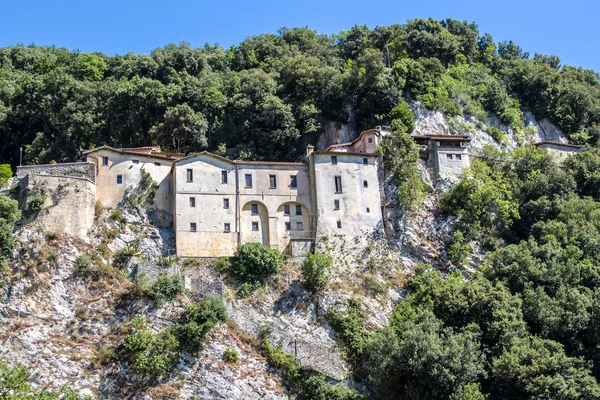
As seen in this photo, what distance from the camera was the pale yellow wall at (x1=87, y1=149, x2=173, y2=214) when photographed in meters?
54.1

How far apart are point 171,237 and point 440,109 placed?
2931 cm

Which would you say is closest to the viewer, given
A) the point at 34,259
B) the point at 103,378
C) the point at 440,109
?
the point at 103,378

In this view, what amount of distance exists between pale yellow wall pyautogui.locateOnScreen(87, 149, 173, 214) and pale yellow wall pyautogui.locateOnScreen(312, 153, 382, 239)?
36.6ft

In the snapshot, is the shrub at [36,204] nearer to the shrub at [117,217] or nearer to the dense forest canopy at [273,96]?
the shrub at [117,217]

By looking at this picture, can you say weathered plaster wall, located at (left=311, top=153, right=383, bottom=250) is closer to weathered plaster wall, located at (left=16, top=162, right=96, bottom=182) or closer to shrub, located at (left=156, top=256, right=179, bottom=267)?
shrub, located at (left=156, top=256, right=179, bottom=267)

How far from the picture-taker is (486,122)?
72438 millimetres

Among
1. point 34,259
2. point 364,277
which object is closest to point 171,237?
point 34,259

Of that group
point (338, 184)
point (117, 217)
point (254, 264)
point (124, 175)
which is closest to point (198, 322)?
point (254, 264)

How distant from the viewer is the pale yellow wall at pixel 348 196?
56219 millimetres

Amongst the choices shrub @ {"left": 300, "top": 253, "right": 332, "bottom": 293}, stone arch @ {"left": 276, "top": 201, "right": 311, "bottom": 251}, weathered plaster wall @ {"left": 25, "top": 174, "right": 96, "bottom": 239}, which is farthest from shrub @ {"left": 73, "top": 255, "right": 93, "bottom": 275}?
shrub @ {"left": 300, "top": 253, "right": 332, "bottom": 293}

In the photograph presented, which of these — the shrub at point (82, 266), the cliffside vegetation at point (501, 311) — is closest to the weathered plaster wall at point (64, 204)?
the shrub at point (82, 266)

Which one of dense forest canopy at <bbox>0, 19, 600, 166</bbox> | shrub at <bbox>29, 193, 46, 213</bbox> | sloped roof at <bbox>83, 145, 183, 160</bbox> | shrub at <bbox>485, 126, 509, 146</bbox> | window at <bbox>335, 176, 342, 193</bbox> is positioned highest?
dense forest canopy at <bbox>0, 19, 600, 166</bbox>

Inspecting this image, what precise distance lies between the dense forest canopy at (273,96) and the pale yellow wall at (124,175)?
1125 cm

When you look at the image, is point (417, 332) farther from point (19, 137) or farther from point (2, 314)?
point (19, 137)
